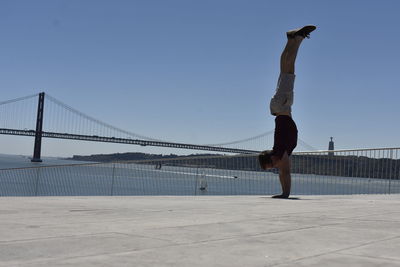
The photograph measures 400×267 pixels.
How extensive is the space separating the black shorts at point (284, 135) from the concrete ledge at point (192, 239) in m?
3.76

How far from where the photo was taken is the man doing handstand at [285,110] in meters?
8.79

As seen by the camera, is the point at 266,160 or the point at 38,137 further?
the point at 38,137

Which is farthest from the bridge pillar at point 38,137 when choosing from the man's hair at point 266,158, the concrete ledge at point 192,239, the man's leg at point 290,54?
the concrete ledge at point 192,239

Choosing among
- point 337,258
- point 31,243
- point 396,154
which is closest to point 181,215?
point 31,243

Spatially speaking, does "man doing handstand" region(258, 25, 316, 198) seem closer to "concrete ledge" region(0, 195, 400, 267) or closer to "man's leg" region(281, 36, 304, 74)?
"man's leg" region(281, 36, 304, 74)

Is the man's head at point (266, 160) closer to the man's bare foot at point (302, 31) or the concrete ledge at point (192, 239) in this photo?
the man's bare foot at point (302, 31)

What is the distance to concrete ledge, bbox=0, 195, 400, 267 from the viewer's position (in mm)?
2611

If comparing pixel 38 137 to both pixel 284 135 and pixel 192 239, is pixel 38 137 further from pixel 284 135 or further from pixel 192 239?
pixel 192 239

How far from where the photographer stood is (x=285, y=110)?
888 centimetres

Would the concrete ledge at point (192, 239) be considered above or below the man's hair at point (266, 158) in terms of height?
below

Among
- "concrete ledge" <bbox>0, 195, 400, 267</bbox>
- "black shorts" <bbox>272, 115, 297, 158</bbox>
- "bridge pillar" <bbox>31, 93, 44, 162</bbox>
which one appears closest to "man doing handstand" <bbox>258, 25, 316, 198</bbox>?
"black shorts" <bbox>272, 115, 297, 158</bbox>

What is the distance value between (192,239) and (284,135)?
571 cm

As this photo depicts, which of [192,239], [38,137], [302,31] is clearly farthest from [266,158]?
[38,137]

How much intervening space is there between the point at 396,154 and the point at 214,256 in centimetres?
1018
